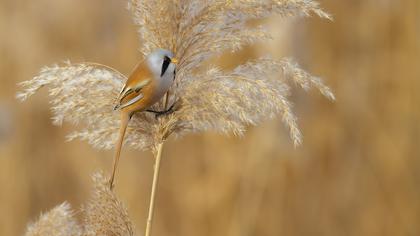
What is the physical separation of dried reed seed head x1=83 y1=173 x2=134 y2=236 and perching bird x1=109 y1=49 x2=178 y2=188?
0.02 meters

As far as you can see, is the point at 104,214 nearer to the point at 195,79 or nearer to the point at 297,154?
the point at 195,79

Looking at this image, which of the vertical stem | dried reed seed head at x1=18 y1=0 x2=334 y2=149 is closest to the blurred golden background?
dried reed seed head at x1=18 y1=0 x2=334 y2=149

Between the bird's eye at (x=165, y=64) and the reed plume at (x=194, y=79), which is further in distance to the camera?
the reed plume at (x=194, y=79)

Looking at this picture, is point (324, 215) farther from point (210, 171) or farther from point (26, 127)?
point (26, 127)

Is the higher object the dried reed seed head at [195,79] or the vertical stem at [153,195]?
the dried reed seed head at [195,79]

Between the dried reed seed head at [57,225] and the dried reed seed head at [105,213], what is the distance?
0.07m

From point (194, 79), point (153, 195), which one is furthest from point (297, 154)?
point (153, 195)

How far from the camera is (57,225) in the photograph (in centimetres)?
148

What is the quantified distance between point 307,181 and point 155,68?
107 inches

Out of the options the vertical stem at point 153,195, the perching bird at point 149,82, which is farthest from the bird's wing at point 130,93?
the vertical stem at point 153,195

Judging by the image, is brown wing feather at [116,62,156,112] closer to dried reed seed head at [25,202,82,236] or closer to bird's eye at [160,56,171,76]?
bird's eye at [160,56,171,76]

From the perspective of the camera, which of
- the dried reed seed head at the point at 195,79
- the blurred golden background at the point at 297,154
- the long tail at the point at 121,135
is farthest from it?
the blurred golden background at the point at 297,154

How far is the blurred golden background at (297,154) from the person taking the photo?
378 cm

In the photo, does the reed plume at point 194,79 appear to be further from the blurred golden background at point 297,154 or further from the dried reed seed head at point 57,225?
the blurred golden background at point 297,154
